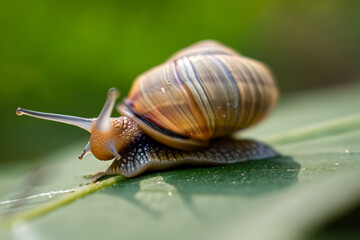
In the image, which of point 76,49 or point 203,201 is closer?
point 203,201

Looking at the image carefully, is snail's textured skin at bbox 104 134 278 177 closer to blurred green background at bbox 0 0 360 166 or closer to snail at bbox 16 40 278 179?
snail at bbox 16 40 278 179

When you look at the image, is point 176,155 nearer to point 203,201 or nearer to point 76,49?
point 203,201

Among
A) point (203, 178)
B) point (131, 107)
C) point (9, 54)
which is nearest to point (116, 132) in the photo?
point (131, 107)

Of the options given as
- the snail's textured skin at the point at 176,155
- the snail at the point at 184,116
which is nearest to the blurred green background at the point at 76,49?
the snail at the point at 184,116

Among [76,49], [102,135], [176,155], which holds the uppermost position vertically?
[76,49]

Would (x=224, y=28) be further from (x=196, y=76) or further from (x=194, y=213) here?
(x=194, y=213)

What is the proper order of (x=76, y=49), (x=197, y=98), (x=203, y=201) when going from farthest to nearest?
(x=76, y=49) → (x=197, y=98) → (x=203, y=201)

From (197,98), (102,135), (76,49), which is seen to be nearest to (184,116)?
(197,98)
